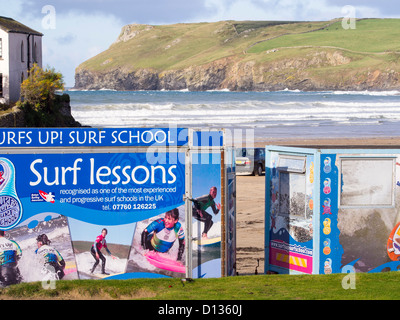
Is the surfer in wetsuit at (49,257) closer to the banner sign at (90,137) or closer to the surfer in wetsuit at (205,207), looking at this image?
the banner sign at (90,137)

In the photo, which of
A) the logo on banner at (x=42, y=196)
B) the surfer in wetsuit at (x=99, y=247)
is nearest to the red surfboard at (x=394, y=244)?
the surfer in wetsuit at (x=99, y=247)

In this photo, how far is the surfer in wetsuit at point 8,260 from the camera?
7395mm

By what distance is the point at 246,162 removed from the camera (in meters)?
23.0

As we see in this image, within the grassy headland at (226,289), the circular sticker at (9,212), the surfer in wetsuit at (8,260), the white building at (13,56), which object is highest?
the white building at (13,56)

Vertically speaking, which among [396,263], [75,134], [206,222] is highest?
[75,134]

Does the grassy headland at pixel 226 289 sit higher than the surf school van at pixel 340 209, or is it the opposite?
the surf school van at pixel 340 209

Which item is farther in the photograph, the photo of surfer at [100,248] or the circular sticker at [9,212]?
the photo of surfer at [100,248]

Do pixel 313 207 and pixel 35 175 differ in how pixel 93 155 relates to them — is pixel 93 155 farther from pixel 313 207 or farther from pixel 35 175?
pixel 313 207

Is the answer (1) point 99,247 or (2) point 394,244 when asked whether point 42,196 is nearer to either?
(1) point 99,247

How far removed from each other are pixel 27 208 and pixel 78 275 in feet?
3.31

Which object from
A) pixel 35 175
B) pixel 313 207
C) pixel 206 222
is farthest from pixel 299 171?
pixel 35 175

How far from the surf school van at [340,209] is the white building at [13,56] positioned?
30049 millimetres

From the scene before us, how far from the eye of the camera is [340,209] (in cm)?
782

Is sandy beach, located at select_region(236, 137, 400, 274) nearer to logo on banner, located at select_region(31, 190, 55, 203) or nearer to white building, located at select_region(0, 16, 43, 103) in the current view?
logo on banner, located at select_region(31, 190, 55, 203)
